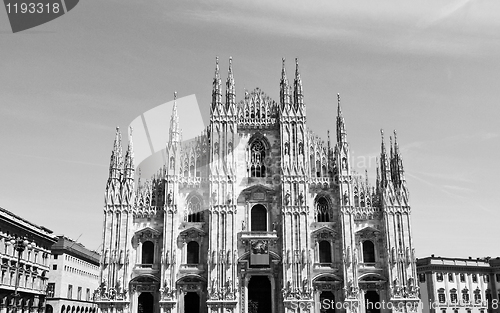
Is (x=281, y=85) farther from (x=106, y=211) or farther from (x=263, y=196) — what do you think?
(x=106, y=211)

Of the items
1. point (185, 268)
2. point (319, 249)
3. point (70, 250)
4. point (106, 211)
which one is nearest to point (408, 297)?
point (319, 249)

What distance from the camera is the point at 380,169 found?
58.6m

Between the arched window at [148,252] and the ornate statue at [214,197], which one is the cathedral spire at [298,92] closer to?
the ornate statue at [214,197]

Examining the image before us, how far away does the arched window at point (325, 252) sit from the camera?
5607 centimetres

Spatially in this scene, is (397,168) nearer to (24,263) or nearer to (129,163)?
(129,163)

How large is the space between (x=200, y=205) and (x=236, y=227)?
4639mm

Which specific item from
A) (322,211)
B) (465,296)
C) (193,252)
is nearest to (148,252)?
(193,252)

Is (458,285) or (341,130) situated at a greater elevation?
(341,130)

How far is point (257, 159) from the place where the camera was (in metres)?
59.4

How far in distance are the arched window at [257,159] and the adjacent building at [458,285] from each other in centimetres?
4012

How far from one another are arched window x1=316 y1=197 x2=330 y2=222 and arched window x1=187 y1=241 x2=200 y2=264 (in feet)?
43.6

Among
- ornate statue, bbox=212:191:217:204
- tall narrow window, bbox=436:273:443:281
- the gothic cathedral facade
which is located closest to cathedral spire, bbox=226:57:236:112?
the gothic cathedral facade

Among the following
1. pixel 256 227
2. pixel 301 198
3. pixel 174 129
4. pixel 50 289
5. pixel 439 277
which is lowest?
pixel 50 289

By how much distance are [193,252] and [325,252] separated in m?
14.0
